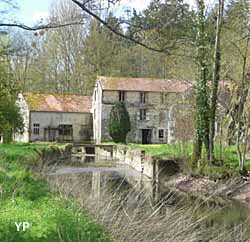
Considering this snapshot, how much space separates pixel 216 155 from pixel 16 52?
11.1 metres

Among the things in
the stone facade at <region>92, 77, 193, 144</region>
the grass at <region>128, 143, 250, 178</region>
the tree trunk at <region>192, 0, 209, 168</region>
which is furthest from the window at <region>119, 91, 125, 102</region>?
the tree trunk at <region>192, 0, 209, 168</region>

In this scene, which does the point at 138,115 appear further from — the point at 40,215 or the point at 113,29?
the point at 113,29

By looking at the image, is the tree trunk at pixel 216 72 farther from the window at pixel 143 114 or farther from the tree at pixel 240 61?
the window at pixel 143 114

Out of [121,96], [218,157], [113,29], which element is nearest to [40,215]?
[113,29]

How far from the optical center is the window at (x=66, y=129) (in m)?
57.0

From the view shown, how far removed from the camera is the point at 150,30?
328 inches

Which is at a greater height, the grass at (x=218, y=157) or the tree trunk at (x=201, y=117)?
the tree trunk at (x=201, y=117)

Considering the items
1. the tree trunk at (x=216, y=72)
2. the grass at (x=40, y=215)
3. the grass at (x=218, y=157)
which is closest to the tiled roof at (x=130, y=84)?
the grass at (x=218, y=157)

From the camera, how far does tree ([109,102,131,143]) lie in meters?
51.3

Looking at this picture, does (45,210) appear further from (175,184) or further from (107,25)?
(175,184)

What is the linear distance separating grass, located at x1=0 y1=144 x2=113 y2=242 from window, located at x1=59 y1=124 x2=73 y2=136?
4181cm

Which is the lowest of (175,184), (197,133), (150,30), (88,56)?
(175,184)

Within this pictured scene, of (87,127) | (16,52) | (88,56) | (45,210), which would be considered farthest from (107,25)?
(87,127)

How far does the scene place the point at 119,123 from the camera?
2014 inches
